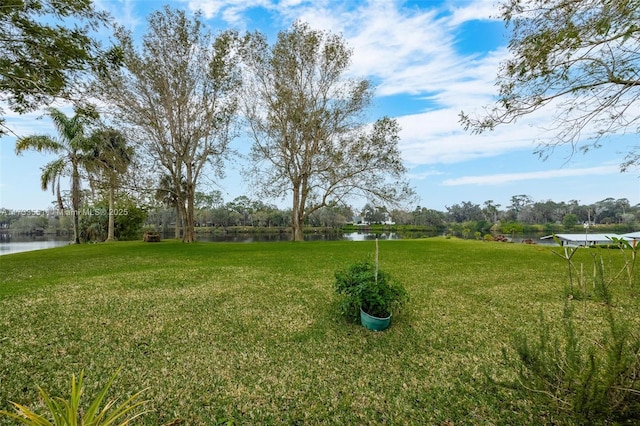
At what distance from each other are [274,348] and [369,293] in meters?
1.41

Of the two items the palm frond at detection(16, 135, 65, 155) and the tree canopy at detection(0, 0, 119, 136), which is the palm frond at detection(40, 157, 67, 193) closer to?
the palm frond at detection(16, 135, 65, 155)

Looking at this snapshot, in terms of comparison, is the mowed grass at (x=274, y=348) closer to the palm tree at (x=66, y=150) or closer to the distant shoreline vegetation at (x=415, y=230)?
the palm tree at (x=66, y=150)

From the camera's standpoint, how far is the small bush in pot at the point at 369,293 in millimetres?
4059

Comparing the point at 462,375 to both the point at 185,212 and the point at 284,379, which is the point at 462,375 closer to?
the point at 284,379

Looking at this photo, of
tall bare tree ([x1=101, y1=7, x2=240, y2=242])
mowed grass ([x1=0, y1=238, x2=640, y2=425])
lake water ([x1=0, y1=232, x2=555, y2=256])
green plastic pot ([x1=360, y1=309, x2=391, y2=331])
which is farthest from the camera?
lake water ([x1=0, y1=232, x2=555, y2=256])

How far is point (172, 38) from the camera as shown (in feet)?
52.3

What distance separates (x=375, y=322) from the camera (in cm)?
400

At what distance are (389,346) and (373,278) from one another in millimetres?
884

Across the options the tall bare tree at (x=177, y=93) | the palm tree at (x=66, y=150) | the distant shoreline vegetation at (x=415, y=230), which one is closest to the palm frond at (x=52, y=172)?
the palm tree at (x=66, y=150)

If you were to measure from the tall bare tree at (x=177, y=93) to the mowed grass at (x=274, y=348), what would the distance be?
11271mm

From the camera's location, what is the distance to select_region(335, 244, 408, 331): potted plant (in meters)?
4.04

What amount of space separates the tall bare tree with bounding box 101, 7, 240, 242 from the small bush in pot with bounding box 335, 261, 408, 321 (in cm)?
Answer: 1534

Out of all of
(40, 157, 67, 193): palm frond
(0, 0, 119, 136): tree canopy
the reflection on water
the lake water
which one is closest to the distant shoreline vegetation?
the lake water

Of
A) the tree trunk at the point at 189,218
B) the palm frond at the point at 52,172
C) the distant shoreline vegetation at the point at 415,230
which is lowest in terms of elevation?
the distant shoreline vegetation at the point at 415,230
